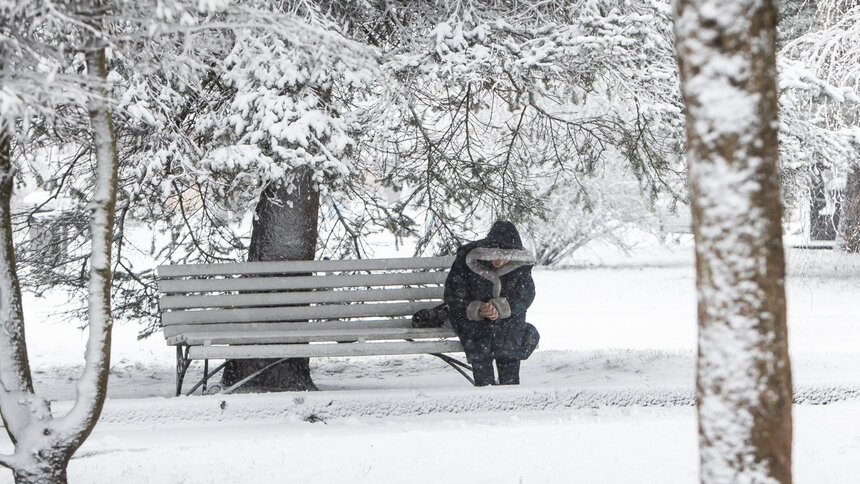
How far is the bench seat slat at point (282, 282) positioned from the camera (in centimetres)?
628

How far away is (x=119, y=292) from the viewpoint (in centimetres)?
840

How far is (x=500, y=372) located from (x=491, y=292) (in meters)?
0.55

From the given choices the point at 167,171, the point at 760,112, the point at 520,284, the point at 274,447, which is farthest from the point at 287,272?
the point at 760,112

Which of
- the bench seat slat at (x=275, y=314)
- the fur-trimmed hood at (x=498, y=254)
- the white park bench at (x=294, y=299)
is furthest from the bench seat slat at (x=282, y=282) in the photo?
the fur-trimmed hood at (x=498, y=254)

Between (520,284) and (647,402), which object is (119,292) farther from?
(647,402)

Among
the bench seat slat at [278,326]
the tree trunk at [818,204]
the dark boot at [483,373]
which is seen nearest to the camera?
the dark boot at [483,373]

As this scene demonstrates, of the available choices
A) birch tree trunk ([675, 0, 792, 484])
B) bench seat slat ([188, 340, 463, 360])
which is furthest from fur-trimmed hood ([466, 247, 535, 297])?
birch tree trunk ([675, 0, 792, 484])

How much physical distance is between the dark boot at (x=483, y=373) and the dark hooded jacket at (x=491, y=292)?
0.06 meters

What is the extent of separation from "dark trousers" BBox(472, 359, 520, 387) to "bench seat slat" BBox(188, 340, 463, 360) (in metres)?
0.33

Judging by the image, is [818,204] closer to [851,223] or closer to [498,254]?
[851,223]

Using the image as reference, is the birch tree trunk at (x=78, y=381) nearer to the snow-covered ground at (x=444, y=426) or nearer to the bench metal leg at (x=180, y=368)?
the snow-covered ground at (x=444, y=426)

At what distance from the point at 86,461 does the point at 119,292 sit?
419 cm

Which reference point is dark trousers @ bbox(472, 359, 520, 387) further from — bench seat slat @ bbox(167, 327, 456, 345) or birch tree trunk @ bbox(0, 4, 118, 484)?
birch tree trunk @ bbox(0, 4, 118, 484)

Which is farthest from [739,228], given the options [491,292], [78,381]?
[491,292]
